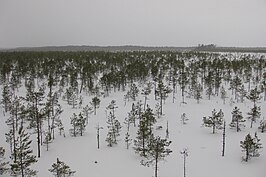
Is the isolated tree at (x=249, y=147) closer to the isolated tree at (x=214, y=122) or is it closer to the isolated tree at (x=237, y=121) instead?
the isolated tree at (x=214, y=122)

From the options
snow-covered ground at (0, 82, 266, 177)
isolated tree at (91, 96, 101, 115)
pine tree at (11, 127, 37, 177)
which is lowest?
snow-covered ground at (0, 82, 266, 177)

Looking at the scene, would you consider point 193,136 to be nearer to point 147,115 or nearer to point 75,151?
point 147,115

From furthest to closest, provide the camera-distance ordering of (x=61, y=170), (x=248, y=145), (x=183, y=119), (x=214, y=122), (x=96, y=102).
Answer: (x=96, y=102) < (x=183, y=119) < (x=214, y=122) < (x=248, y=145) < (x=61, y=170)

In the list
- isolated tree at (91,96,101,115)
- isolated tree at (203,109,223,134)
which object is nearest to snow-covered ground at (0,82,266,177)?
isolated tree at (203,109,223,134)

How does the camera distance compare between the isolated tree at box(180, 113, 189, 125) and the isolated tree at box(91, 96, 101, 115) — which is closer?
the isolated tree at box(180, 113, 189, 125)

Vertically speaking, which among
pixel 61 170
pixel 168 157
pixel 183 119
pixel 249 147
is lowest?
pixel 168 157

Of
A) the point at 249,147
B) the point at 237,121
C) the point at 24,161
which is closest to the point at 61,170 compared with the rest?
the point at 24,161

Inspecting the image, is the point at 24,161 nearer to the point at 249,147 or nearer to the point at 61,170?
the point at 61,170

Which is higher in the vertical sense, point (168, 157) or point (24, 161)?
point (24, 161)

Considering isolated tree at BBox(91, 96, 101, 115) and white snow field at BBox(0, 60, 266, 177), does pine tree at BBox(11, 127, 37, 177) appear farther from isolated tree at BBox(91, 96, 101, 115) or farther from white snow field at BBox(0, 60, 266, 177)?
isolated tree at BBox(91, 96, 101, 115)

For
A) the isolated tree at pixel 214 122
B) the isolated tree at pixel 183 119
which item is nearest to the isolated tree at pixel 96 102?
the isolated tree at pixel 183 119

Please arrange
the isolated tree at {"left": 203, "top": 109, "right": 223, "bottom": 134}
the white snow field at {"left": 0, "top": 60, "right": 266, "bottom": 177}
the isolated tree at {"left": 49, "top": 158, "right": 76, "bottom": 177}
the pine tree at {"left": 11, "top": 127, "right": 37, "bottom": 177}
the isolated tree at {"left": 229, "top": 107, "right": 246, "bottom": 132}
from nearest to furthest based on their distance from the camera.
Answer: the pine tree at {"left": 11, "top": 127, "right": 37, "bottom": 177} → the isolated tree at {"left": 49, "top": 158, "right": 76, "bottom": 177} → the white snow field at {"left": 0, "top": 60, "right": 266, "bottom": 177} → the isolated tree at {"left": 203, "top": 109, "right": 223, "bottom": 134} → the isolated tree at {"left": 229, "top": 107, "right": 246, "bottom": 132}
